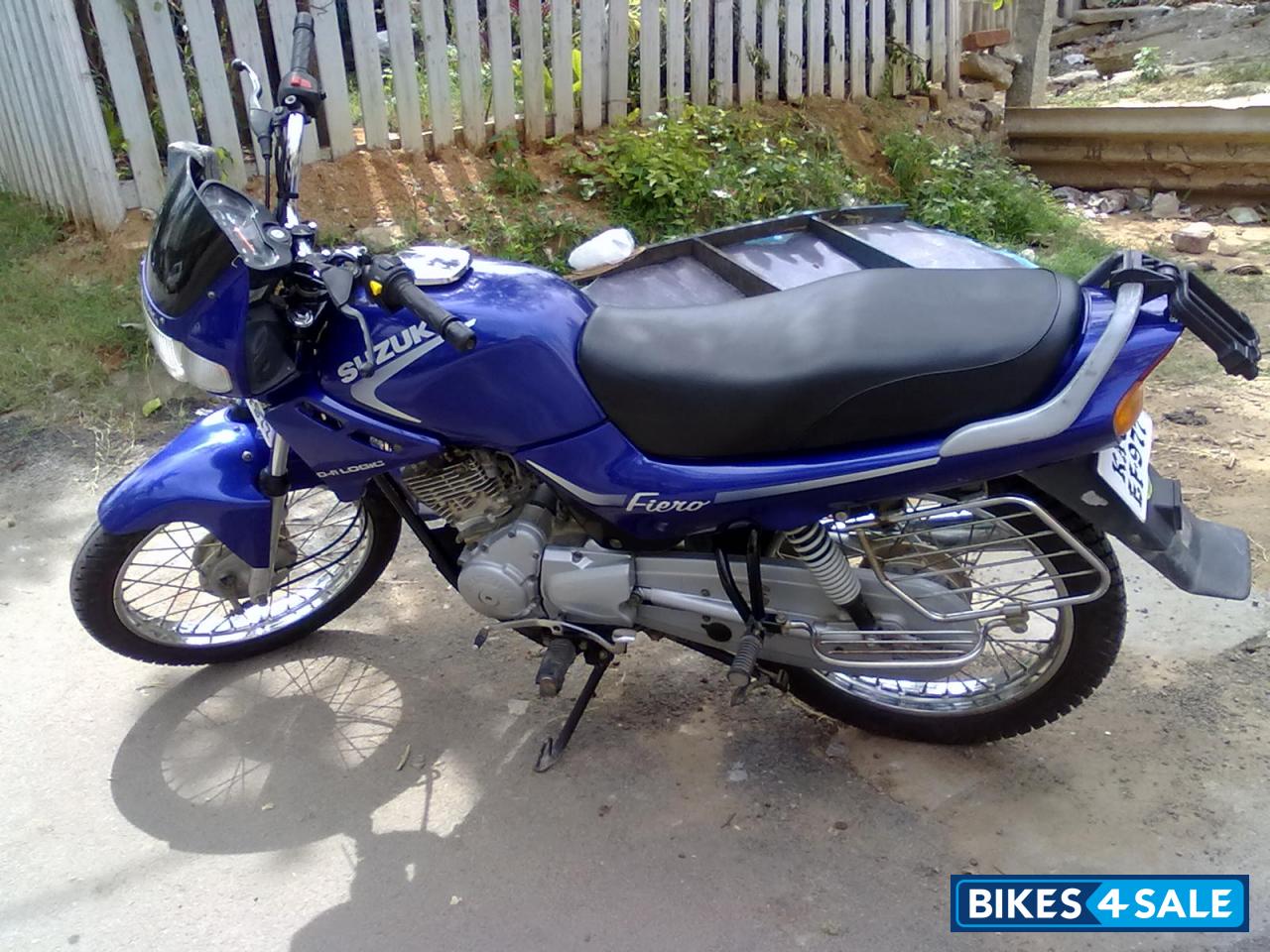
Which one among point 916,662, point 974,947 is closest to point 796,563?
Answer: point 916,662

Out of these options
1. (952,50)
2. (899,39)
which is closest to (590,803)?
(899,39)

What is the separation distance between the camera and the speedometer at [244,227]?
1.90 meters

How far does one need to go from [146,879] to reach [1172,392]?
3787mm

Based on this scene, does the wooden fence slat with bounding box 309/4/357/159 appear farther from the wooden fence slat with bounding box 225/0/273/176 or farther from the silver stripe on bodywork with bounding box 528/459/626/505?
the silver stripe on bodywork with bounding box 528/459/626/505

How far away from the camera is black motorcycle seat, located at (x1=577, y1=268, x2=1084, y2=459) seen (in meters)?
1.95

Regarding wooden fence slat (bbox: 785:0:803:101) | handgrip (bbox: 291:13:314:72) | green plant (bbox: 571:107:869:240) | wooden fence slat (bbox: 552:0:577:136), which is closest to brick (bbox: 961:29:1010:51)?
wooden fence slat (bbox: 785:0:803:101)

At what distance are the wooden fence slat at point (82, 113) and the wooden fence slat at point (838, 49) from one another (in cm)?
392

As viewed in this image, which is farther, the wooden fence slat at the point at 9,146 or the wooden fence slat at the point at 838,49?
the wooden fence slat at the point at 838,49

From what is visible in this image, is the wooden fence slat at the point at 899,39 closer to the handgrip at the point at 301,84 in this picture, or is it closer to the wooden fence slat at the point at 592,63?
the wooden fence slat at the point at 592,63

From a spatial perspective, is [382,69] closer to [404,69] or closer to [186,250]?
[404,69]

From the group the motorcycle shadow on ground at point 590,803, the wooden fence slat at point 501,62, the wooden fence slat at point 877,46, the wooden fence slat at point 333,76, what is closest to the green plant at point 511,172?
the wooden fence slat at point 501,62

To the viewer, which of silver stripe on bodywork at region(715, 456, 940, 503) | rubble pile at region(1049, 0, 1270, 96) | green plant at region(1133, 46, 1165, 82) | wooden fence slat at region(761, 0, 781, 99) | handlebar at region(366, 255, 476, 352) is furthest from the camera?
rubble pile at region(1049, 0, 1270, 96)

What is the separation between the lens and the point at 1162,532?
2082 millimetres

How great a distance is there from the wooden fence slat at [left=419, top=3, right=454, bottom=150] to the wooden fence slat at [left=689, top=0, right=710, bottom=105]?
4.55ft
